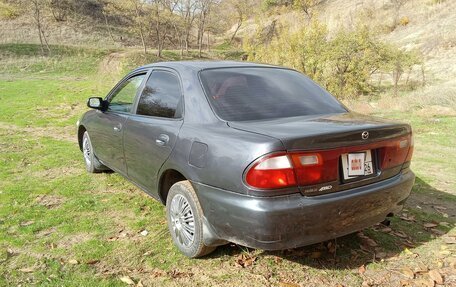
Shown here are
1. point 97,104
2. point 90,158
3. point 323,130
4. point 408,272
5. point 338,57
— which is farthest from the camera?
point 338,57

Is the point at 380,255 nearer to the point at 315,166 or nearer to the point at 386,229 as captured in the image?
the point at 386,229

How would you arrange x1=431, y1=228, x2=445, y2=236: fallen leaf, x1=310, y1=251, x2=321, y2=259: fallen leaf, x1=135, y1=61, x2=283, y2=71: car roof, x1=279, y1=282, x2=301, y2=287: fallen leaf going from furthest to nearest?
x1=431, y1=228, x2=445, y2=236: fallen leaf < x1=135, y1=61, x2=283, y2=71: car roof < x1=310, y1=251, x2=321, y2=259: fallen leaf < x1=279, y1=282, x2=301, y2=287: fallen leaf

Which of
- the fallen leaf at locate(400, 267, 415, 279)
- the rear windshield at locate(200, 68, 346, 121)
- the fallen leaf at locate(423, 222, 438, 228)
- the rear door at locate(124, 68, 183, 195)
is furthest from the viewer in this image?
the fallen leaf at locate(423, 222, 438, 228)

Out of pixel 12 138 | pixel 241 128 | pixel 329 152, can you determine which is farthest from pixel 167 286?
pixel 12 138

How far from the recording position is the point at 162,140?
10.4 ft

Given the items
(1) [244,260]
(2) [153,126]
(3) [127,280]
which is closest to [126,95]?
(2) [153,126]

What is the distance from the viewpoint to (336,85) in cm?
1850

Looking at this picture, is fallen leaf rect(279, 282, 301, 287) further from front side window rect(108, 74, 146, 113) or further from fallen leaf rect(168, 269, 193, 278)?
front side window rect(108, 74, 146, 113)

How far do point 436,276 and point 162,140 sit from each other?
2403 millimetres

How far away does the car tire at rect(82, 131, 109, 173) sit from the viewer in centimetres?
521

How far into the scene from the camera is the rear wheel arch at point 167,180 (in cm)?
317

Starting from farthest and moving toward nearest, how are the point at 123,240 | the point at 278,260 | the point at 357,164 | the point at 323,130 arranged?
the point at 123,240 → the point at 278,260 → the point at 357,164 → the point at 323,130

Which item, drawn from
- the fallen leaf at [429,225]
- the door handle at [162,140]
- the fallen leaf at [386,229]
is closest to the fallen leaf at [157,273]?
the door handle at [162,140]

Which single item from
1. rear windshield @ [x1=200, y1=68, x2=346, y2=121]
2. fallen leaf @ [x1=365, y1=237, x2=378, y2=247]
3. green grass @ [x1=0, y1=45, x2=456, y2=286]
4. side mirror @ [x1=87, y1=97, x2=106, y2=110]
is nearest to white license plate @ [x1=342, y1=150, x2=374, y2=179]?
rear windshield @ [x1=200, y1=68, x2=346, y2=121]
